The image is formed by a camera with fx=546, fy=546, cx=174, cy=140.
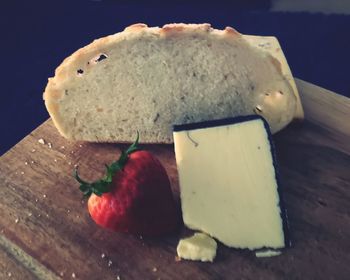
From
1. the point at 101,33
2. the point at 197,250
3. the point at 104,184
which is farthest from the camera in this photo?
the point at 101,33

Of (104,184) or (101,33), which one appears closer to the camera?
(104,184)

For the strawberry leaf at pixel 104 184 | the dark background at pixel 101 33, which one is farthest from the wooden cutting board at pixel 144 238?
the dark background at pixel 101 33

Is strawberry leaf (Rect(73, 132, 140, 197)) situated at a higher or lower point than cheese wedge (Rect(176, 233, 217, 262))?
higher

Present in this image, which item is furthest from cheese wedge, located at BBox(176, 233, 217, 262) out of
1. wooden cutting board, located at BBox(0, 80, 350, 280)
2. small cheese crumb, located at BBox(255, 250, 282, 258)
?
small cheese crumb, located at BBox(255, 250, 282, 258)

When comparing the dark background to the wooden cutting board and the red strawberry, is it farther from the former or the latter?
the red strawberry

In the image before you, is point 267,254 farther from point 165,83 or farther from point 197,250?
point 165,83

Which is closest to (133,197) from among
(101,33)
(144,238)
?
(144,238)
